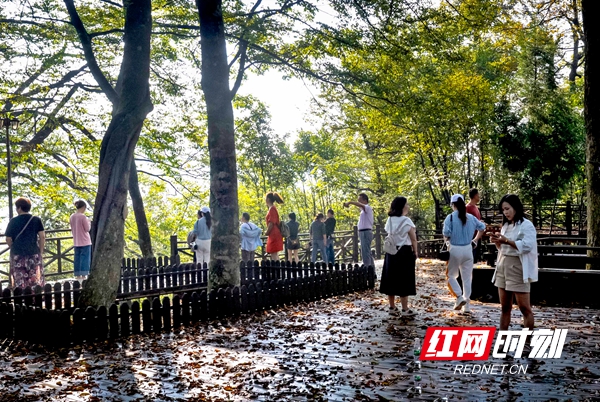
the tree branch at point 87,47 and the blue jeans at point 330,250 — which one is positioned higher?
the tree branch at point 87,47

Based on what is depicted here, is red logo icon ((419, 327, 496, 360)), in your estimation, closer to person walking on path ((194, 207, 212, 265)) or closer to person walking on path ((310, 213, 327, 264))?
person walking on path ((194, 207, 212, 265))

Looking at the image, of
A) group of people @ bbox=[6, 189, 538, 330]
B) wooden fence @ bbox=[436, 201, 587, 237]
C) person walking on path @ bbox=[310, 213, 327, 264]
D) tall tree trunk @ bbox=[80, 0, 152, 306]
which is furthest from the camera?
wooden fence @ bbox=[436, 201, 587, 237]

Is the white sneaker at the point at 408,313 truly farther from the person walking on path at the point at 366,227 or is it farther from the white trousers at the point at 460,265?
the person walking on path at the point at 366,227

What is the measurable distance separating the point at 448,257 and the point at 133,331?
4.92 metres

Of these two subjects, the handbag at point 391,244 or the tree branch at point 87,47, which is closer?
the handbag at point 391,244

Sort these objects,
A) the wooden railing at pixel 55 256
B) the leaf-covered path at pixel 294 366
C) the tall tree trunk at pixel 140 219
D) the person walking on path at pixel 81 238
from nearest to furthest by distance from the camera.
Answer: the leaf-covered path at pixel 294 366 < the person walking on path at pixel 81 238 < the wooden railing at pixel 55 256 < the tall tree trunk at pixel 140 219

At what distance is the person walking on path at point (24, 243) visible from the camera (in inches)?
412

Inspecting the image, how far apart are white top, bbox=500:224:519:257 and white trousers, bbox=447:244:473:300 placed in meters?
2.28

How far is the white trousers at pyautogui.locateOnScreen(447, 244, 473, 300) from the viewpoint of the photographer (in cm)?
902

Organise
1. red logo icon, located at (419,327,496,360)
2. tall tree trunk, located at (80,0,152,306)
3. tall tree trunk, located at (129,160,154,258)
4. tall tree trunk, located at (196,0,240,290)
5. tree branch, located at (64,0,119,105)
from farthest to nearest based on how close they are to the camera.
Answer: tall tree trunk, located at (129,160,154,258) < tree branch, located at (64,0,119,105) < tall tree trunk, located at (196,0,240,290) < tall tree trunk, located at (80,0,152,306) < red logo icon, located at (419,327,496,360)

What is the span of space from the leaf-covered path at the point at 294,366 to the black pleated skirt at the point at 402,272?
508 millimetres

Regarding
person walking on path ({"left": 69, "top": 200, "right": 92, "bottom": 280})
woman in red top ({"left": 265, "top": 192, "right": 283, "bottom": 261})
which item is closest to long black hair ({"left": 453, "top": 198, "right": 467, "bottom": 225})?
woman in red top ({"left": 265, "top": 192, "right": 283, "bottom": 261})

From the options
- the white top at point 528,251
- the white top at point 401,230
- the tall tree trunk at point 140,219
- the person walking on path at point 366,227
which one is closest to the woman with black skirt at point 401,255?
the white top at point 401,230

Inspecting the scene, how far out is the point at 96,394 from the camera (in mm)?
5461
